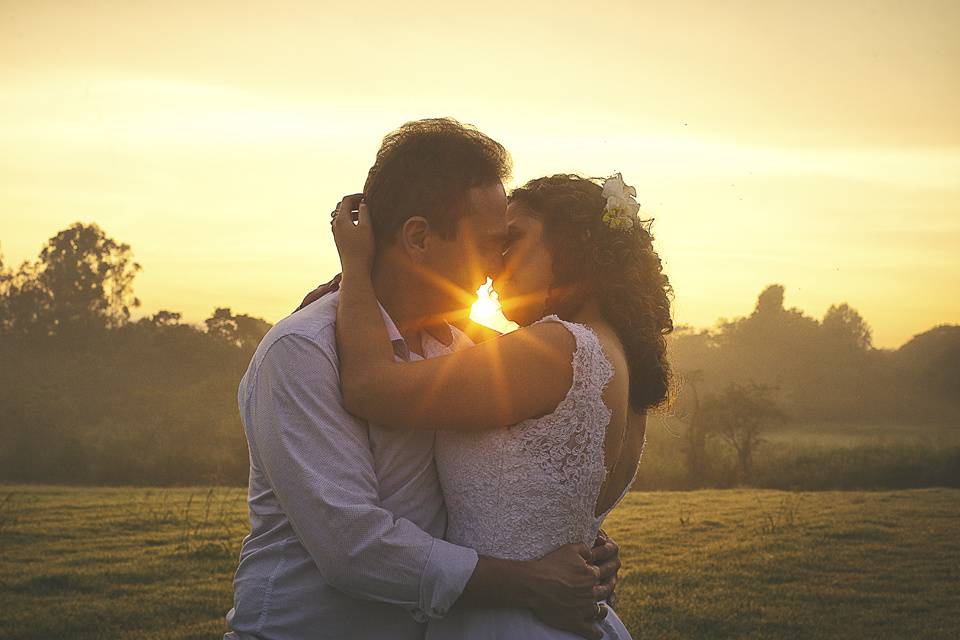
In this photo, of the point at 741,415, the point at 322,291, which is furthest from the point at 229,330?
the point at 322,291

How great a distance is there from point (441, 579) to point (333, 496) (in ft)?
1.39

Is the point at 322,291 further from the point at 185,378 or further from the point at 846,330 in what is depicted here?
the point at 846,330

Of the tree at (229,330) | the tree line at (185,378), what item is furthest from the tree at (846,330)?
the tree at (229,330)

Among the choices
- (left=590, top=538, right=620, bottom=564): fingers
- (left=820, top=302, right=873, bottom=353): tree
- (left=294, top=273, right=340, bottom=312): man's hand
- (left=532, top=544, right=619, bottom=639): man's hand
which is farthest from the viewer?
(left=820, top=302, right=873, bottom=353): tree

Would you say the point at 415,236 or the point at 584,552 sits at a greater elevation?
the point at 415,236

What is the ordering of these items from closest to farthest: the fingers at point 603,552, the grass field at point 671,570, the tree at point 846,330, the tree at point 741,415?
the fingers at point 603,552
the grass field at point 671,570
the tree at point 741,415
the tree at point 846,330

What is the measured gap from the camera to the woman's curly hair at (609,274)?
3406 millimetres

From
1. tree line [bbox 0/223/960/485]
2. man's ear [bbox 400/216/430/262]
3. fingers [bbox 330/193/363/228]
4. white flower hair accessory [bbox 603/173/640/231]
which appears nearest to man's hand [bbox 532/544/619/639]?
man's ear [bbox 400/216/430/262]

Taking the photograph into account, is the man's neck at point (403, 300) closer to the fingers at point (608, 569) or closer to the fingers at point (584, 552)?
the fingers at point (584, 552)

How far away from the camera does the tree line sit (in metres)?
39.2

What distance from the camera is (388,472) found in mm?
2926

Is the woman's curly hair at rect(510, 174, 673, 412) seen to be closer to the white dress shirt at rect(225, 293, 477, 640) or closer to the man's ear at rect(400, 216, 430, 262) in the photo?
the man's ear at rect(400, 216, 430, 262)

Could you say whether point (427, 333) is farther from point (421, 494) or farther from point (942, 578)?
point (942, 578)

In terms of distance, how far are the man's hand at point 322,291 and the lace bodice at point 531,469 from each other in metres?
0.74
